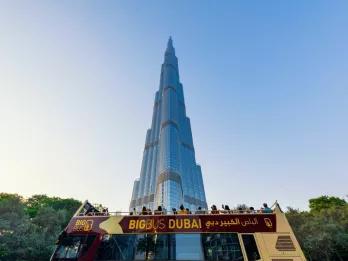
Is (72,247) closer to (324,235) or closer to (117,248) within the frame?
(117,248)

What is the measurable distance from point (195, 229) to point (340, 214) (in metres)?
27.9

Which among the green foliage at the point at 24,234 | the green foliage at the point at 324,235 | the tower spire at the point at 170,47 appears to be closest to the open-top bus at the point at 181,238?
the green foliage at the point at 24,234

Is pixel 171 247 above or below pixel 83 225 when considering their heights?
below

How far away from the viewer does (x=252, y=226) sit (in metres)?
9.30

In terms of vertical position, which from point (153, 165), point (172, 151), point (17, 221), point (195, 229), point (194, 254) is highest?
point (153, 165)

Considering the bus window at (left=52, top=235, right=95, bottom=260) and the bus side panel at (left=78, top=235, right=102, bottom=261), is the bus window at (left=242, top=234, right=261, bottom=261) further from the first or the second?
the bus window at (left=52, top=235, right=95, bottom=260)

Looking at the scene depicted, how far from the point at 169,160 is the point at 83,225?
94637 mm

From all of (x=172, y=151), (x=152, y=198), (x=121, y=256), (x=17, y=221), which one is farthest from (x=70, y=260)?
(x=152, y=198)

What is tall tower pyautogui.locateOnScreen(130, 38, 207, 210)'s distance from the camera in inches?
3964

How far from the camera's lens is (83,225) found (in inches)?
384

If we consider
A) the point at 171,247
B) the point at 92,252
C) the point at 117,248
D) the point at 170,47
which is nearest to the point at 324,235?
the point at 171,247

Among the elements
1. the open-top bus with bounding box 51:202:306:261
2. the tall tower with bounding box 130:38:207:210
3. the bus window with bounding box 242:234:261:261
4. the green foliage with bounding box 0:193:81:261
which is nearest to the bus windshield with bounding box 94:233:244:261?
the open-top bus with bounding box 51:202:306:261

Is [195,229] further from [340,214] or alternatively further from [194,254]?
[340,214]

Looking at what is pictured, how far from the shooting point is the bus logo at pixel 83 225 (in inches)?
379
